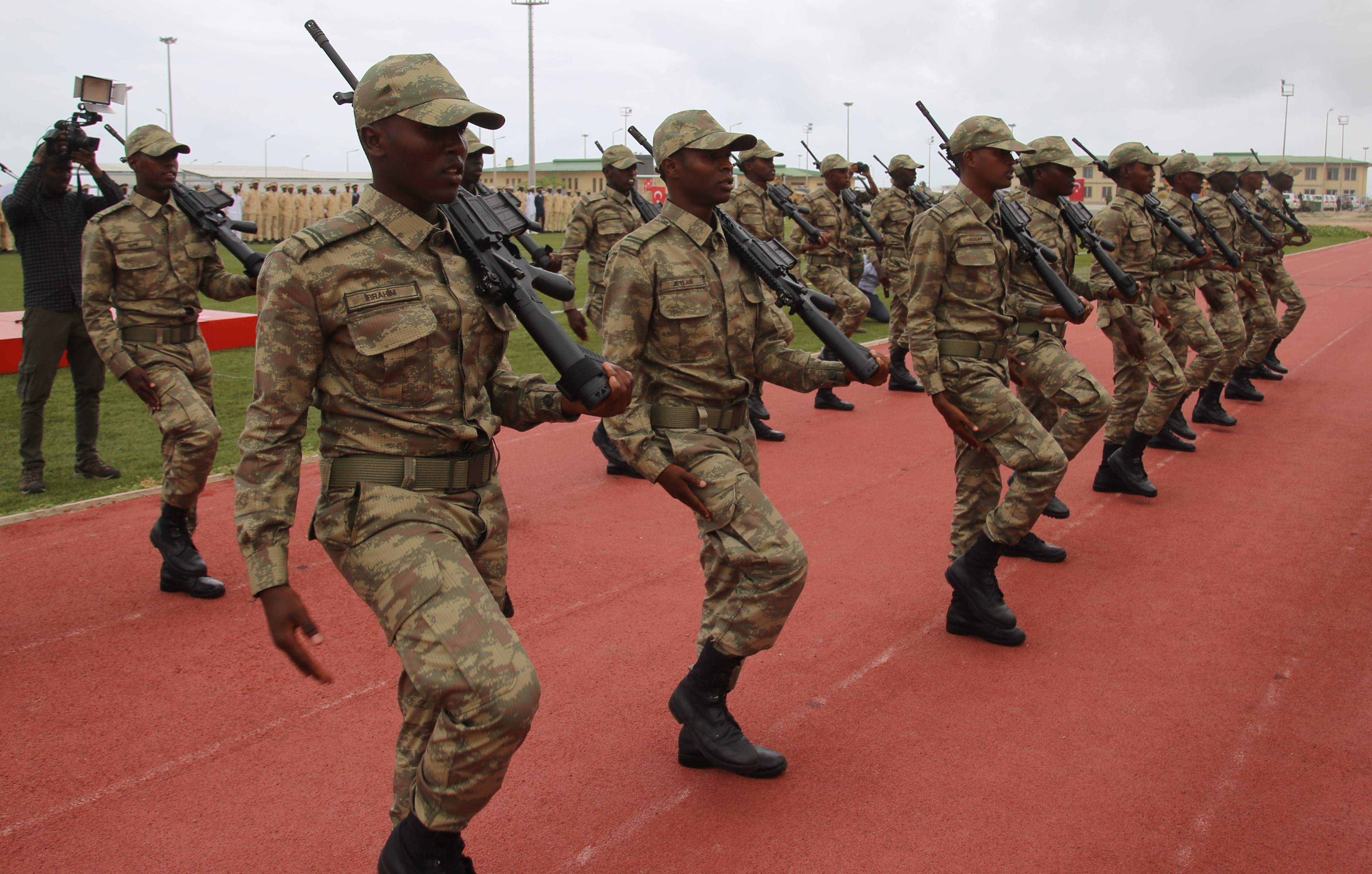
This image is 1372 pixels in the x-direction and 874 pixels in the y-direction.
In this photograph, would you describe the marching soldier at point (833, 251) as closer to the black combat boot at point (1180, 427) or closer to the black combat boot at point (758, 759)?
the black combat boot at point (1180, 427)

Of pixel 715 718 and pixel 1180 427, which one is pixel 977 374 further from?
pixel 1180 427

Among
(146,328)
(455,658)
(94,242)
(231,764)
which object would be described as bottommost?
(231,764)

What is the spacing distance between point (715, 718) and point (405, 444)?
1.62 metres

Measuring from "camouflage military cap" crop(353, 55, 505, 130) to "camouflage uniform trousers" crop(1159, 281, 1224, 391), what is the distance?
6722 millimetres

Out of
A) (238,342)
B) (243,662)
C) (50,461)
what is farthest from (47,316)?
(238,342)

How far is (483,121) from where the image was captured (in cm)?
277

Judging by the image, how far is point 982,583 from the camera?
16.2 feet

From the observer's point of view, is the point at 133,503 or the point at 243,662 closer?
the point at 243,662

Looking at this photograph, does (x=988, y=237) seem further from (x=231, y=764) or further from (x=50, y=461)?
(x=50, y=461)

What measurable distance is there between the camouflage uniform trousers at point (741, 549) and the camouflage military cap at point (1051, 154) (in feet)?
12.1

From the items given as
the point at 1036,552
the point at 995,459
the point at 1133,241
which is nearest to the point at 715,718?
the point at 995,459

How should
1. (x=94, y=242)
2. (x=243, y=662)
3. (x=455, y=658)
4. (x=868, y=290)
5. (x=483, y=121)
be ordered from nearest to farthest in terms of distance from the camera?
1. (x=455, y=658)
2. (x=483, y=121)
3. (x=243, y=662)
4. (x=94, y=242)
5. (x=868, y=290)

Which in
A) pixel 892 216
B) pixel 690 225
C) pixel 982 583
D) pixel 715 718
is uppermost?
pixel 892 216

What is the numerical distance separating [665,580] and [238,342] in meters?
9.27
